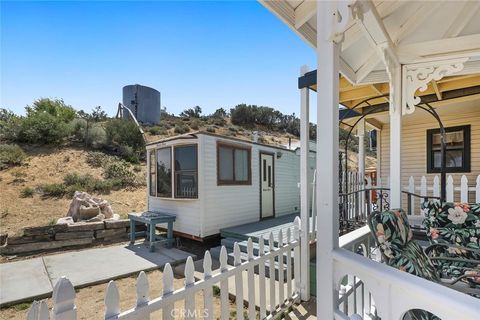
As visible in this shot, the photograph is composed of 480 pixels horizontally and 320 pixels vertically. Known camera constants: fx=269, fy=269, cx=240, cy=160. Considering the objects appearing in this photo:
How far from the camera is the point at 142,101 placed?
81.4ft

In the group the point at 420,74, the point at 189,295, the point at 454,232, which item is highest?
the point at 420,74

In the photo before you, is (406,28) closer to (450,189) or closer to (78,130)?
(450,189)

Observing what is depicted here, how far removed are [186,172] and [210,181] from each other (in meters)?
0.66

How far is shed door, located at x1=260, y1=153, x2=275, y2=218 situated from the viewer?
7.91m

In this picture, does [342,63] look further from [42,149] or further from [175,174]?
[42,149]

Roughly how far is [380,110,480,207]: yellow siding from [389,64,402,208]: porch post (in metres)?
3.21

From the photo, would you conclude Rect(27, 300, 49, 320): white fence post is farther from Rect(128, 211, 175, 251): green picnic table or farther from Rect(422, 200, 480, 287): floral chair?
Rect(128, 211, 175, 251): green picnic table

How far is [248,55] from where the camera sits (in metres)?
7.25

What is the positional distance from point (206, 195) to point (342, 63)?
163 inches

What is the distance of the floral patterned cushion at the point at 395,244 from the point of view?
1.46 meters

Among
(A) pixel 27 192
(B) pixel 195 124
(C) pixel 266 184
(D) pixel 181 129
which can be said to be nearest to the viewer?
(C) pixel 266 184

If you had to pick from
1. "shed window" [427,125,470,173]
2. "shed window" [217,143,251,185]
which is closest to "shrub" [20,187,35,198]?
"shed window" [217,143,251,185]

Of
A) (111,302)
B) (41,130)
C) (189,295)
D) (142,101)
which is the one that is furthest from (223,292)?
(142,101)

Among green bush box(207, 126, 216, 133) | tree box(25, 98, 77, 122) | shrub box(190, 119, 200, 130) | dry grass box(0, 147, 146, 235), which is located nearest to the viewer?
dry grass box(0, 147, 146, 235)
